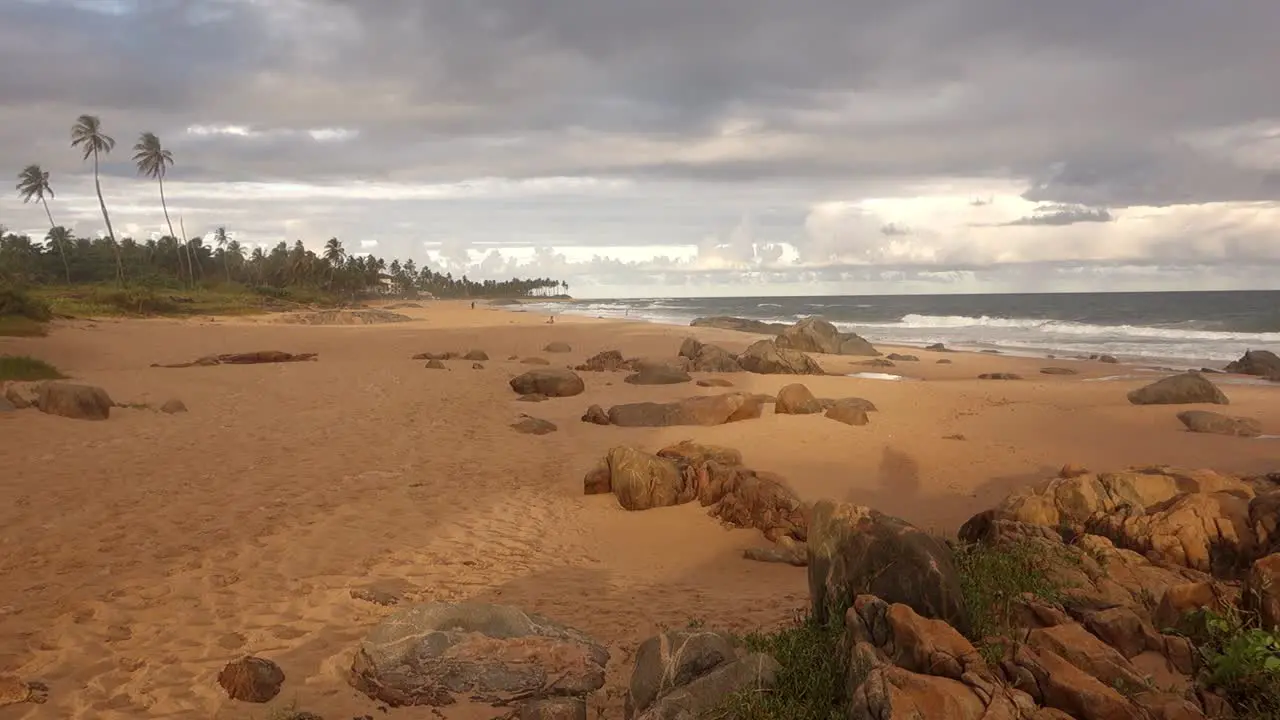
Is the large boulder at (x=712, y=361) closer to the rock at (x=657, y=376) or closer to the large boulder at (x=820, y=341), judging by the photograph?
the rock at (x=657, y=376)

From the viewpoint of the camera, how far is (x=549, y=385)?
19.1 m

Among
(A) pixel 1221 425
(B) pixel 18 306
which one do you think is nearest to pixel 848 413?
(A) pixel 1221 425

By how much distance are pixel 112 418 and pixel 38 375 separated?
227 inches

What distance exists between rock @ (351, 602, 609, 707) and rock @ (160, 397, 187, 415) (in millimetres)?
11579

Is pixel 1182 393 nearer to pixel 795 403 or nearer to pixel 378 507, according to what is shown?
pixel 795 403

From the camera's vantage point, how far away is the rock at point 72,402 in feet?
44.1

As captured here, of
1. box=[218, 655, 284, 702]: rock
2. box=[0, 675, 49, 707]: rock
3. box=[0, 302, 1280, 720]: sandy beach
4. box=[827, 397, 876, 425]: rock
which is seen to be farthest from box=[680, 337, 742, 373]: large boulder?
box=[0, 675, 49, 707]: rock

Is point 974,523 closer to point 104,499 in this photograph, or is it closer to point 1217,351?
point 104,499

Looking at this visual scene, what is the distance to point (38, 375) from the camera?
A: 1769 centimetres

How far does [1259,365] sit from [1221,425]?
14.8m

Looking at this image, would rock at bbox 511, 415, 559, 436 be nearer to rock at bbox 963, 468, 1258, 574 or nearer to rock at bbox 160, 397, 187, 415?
rock at bbox 160, 397, 187, 415

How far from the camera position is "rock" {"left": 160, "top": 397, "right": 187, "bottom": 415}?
15.1m

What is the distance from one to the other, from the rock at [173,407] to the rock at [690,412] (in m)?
8.28

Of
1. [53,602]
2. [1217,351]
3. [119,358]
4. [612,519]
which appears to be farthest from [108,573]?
[1217,351]
